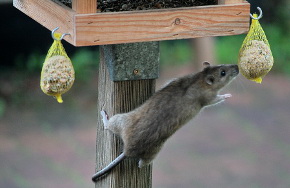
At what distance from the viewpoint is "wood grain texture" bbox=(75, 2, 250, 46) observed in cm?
325

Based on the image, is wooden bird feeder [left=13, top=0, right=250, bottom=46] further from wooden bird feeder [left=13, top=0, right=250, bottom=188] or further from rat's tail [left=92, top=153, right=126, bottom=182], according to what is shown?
rat's tail [left=92, top=153, right=126, bottom=182]

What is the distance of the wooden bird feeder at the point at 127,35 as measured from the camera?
129 inches

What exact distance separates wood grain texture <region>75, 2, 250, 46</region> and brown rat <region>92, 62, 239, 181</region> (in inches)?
10.7

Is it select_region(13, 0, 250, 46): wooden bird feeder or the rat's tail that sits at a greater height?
select_region(13, 0, 250, 46): wooden bird feeder

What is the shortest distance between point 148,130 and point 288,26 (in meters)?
7.08

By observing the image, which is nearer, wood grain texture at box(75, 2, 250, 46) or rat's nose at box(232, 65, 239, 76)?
wood grain texture at box(75, 2, 250, 46)

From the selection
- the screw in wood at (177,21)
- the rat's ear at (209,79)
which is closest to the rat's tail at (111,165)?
the rat's ear at (209,79)

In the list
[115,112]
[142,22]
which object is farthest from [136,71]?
[142,22]

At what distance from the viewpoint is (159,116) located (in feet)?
11.4

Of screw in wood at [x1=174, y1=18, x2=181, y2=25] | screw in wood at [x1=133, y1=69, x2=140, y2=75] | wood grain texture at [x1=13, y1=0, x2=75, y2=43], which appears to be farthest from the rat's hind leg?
screw in wood at [x1=174, y1=18, x2=181, y2=25]

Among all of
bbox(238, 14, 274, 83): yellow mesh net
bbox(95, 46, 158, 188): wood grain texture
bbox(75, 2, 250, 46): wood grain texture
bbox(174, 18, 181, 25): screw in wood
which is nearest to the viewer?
bbox(75, 2, 250, 46): wood grain texture

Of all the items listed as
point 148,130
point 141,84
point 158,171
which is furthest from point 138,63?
point 158,171

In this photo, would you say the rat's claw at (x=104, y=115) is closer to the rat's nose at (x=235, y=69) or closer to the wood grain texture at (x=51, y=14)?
the wood grain texture at (x=51, y=14)

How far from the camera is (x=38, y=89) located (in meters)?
8.95
